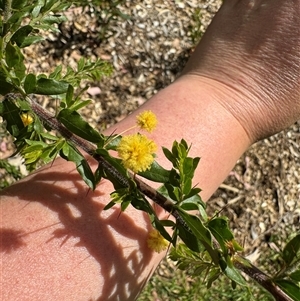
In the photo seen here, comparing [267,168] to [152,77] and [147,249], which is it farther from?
[147,249]

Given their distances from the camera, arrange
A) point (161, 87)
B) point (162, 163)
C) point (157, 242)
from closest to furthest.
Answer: point (157, 242)
point (162, 163)
point (161, 87)

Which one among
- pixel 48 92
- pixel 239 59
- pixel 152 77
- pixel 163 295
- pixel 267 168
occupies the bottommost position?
pixel 163 295

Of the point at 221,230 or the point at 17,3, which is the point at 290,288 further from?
the point at 17,3

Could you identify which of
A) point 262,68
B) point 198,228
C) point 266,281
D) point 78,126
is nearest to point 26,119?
point 78,126

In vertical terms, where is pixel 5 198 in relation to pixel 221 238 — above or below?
below

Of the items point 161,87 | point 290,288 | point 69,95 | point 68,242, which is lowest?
point 161,87

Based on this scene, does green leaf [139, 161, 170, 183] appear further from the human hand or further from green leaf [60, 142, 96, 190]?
the human hand

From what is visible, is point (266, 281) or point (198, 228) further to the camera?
point (266, 281)

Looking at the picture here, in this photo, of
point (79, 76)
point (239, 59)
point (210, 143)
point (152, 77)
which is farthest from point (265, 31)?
point (79, 76)
